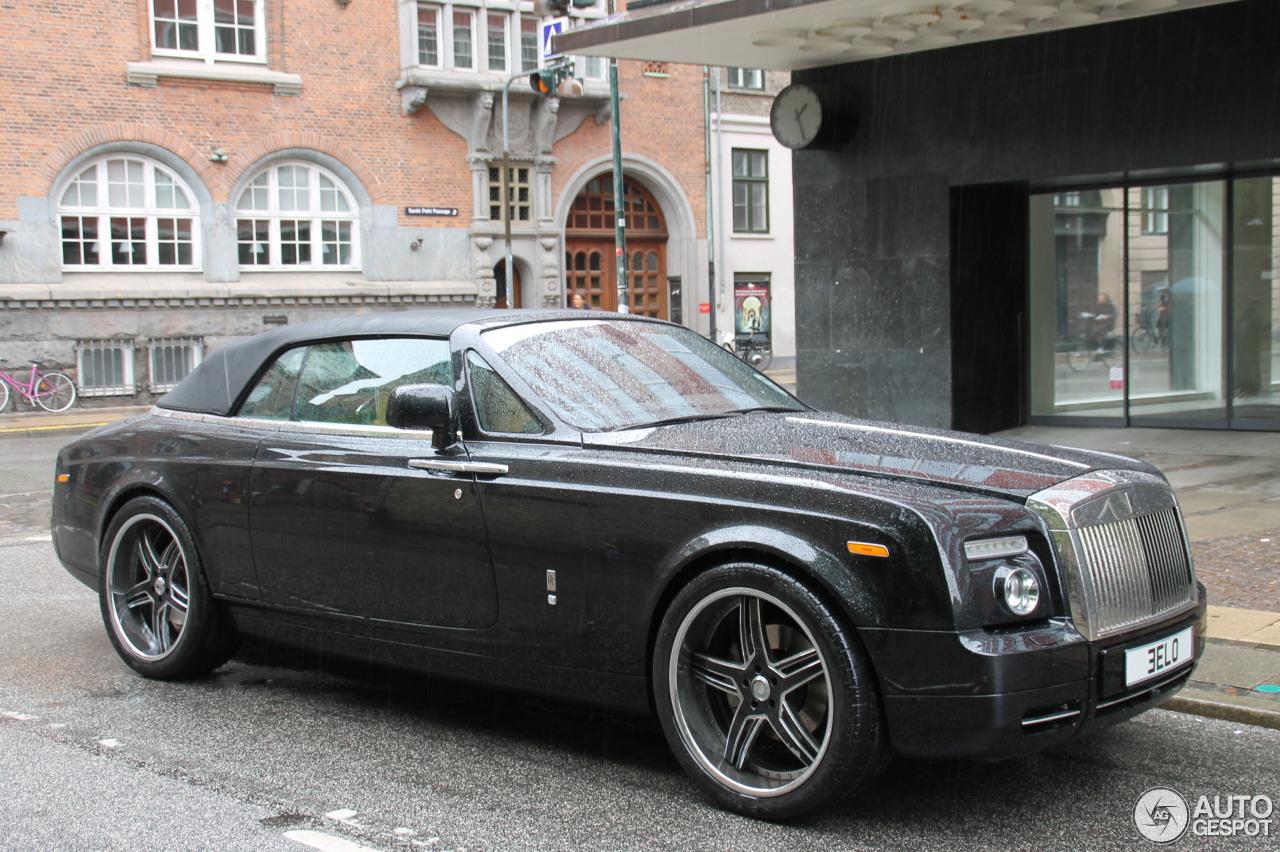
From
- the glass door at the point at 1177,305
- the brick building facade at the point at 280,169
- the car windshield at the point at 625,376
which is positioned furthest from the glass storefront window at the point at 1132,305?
the brick building facade at the point at 280,169

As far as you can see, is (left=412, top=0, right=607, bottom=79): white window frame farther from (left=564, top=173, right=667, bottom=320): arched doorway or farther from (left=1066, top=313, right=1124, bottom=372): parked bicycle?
(left=1066, top=313, right=1124, bottom=372): parked bicycle

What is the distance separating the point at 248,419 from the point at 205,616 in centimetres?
87

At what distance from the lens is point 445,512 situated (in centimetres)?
482

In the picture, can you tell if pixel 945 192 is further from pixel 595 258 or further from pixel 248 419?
pixel 595 258

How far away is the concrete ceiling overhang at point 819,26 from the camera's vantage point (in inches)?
460

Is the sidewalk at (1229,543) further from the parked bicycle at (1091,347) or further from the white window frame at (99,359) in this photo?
the white window frame at (99,359)

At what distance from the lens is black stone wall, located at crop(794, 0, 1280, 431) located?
12141mm

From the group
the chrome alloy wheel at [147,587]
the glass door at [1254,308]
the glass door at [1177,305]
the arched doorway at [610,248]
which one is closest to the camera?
the chrome alloy wheel at [147,587]

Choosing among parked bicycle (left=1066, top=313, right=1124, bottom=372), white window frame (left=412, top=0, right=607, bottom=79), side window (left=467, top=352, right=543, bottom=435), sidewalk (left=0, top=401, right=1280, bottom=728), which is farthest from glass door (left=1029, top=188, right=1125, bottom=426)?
white window frame (left=412, top=0, right=607, bottom=79)

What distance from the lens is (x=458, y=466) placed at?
4.82 meters

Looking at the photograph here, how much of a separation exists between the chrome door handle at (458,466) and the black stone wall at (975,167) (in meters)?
9.68

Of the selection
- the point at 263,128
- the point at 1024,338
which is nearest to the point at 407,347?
the point at 1024,338

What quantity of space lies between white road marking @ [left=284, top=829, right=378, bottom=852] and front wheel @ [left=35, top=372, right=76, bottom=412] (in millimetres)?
22186

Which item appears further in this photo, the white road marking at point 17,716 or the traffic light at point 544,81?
the traffic light at point 544,81
